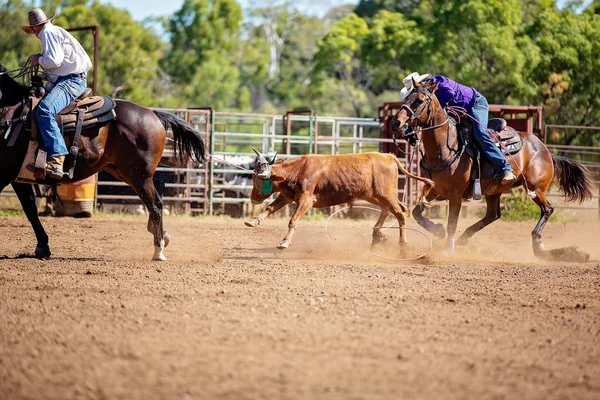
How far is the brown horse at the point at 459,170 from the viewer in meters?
10.0

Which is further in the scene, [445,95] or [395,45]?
[395,45]

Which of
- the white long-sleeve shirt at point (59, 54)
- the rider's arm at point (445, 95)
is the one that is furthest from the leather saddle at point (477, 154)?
the white long-sleeve shirt at point (59, 54)

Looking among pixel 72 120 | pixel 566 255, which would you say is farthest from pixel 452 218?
pixel 72 120

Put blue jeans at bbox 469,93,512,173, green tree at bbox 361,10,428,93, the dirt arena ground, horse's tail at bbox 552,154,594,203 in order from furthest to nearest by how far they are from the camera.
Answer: green tree at bbox 361,10,428,93, horse's tail at bbox 552,154,594,203, blue jeans at bbox 469,93,512,173, the dirt arena ground

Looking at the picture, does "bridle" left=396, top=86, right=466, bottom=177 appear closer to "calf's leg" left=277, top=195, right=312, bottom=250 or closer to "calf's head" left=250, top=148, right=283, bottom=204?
"calf's leg" left=277, top=195, right=312, bottom=250

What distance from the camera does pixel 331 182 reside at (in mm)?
10484

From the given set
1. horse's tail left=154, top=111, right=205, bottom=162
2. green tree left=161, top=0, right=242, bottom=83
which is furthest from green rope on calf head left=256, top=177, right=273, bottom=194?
green tree left=161, top=0, right=242, bottom=83

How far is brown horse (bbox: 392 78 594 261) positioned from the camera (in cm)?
1005

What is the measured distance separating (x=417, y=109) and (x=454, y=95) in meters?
0.93

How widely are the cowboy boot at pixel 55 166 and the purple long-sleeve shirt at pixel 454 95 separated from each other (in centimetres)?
475

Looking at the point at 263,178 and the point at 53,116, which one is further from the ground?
the point at 53,116

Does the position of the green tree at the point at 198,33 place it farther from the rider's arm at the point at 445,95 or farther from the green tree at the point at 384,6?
the rider's arm at the point at 445,95

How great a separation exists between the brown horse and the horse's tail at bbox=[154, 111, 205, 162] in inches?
91.2

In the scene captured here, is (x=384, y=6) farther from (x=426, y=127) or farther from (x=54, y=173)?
(x=54, y=173)
